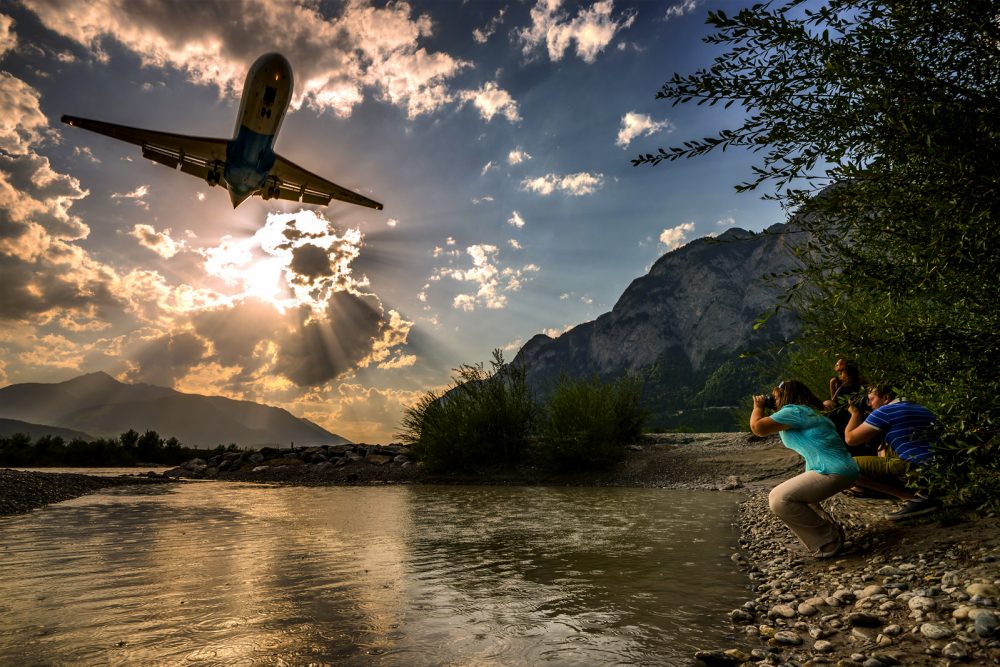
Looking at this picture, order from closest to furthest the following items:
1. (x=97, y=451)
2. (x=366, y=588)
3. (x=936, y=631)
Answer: (x=936, y=631)
(x=366, y=588)
(x=97, y=451)

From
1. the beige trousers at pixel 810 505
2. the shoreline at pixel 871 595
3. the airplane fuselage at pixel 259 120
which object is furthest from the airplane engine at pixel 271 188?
the beige trousers at pixel 810 505

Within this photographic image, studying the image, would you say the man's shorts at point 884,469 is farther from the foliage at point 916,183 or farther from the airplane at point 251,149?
the airplane at point 251,149

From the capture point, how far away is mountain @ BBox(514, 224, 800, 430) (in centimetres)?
11925

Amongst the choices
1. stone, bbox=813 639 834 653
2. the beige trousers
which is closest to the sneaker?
the beige trousers

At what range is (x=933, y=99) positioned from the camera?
274cm

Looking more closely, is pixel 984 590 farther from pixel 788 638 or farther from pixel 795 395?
pixel 795 395

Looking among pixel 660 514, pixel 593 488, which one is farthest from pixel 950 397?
pixel 593 488

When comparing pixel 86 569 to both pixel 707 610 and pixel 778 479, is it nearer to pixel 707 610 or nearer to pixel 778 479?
pixel 707 610

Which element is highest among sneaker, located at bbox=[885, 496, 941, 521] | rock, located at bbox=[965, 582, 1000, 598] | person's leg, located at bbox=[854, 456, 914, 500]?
person's leg, located at bbox=[854, 456, 914, 500]

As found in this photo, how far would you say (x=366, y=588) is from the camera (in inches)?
165

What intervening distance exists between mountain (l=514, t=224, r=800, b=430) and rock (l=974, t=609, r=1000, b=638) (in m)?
103

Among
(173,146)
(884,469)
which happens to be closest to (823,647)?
(884,469)

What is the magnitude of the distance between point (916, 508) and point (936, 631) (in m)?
2.16

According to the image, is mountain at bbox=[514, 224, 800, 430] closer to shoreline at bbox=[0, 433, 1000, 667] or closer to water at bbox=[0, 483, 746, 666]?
water at bbox=[0, 483, 746, 666]
